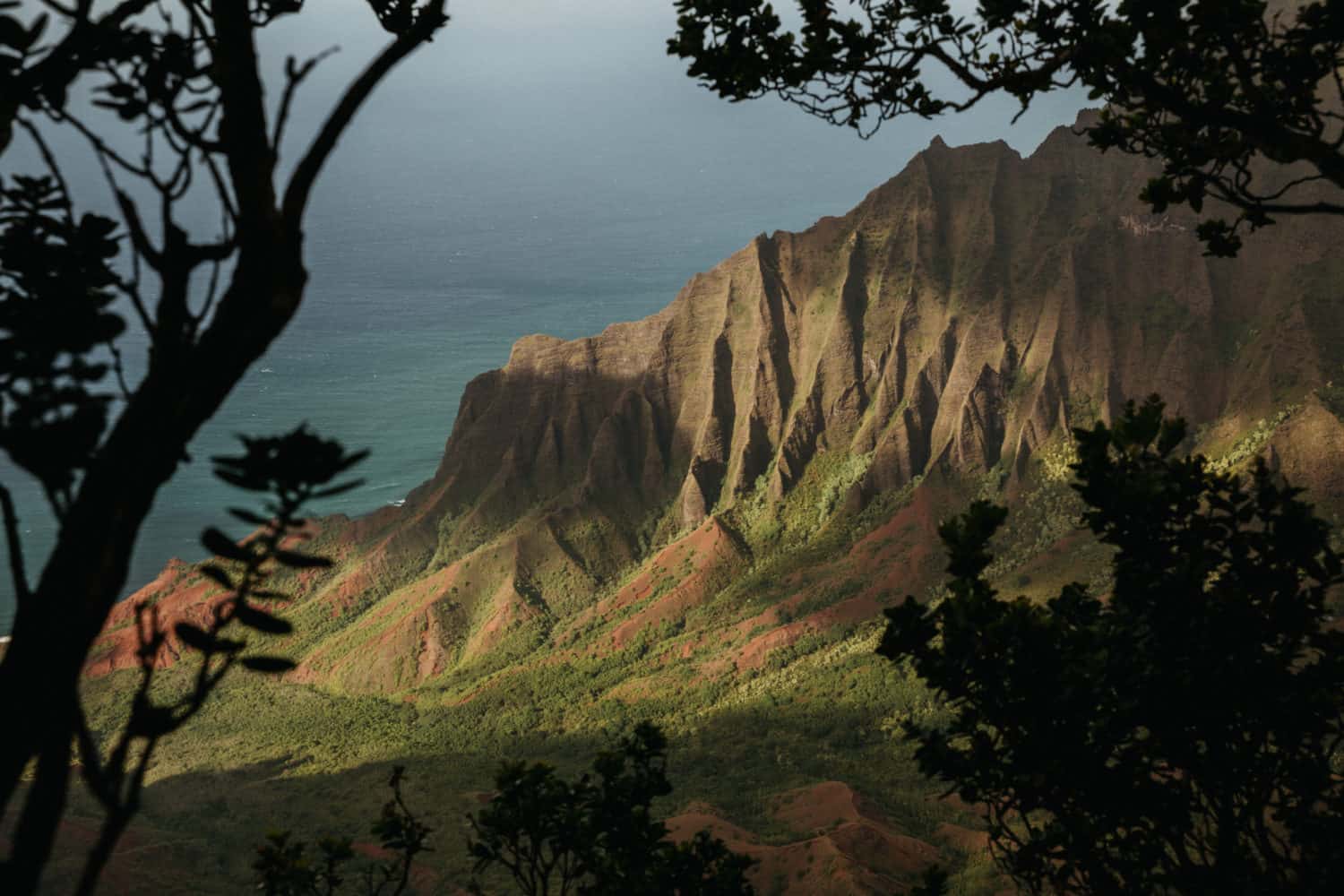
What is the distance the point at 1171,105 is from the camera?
600cm

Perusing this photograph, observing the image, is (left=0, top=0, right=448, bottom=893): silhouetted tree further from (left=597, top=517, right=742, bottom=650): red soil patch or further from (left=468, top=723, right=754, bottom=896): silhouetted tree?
(left=597, top=517, right=742, bottom=650): red soil patch

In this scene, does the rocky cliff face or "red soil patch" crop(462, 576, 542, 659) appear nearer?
the rocky cliff face

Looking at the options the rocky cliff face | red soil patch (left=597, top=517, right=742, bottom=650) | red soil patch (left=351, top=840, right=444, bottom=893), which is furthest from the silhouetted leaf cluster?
red soil patch (left=597, top=517, right=742, bottom=650)

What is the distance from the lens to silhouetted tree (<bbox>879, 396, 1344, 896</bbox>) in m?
5.36

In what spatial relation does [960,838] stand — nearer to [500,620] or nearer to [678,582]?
[678,582]

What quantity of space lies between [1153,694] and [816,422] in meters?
83.6

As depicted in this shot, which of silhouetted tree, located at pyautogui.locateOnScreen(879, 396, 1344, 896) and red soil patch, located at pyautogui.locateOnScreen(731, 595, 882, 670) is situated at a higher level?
silhouetted tree, located at pyautogui.locateOnScreen(879, 396, 1344, 896)

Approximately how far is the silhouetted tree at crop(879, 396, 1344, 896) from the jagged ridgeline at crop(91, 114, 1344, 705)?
2269 inches

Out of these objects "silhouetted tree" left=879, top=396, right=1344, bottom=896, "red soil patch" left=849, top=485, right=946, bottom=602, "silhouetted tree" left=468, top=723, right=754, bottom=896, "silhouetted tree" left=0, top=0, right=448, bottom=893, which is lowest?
"red soil patch" left=849, top=485, right=946, bottom=602

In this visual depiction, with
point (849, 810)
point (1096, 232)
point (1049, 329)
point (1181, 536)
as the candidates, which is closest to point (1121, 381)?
point (1049, 329)

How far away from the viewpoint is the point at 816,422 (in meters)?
88.4

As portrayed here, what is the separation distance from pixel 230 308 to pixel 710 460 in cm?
8893

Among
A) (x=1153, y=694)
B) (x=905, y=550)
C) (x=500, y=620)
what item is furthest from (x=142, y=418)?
(x=500, y=620)

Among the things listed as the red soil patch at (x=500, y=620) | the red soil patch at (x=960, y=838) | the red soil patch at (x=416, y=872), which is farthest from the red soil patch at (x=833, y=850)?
the red soil patch at (x=500, y=620)
